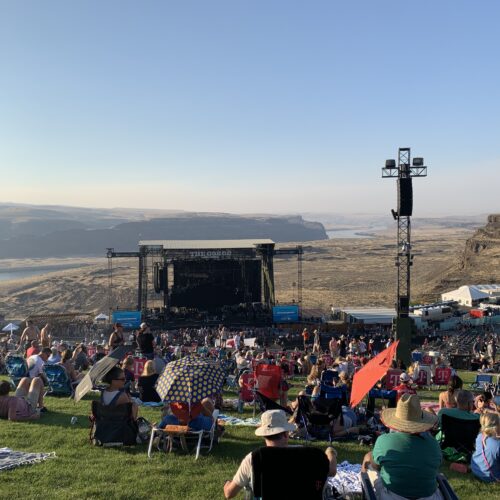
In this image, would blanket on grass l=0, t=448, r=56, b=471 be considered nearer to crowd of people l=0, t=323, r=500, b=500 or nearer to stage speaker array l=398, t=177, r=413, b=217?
crowd of people l=0, t=323, r=500, b=500

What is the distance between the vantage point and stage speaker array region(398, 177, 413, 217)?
21500 mm

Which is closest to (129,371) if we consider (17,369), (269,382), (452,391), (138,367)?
(138,367)

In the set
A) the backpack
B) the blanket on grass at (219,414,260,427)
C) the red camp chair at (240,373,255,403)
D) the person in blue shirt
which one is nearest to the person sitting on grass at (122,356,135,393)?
the red camp chair at (240,373,255,403)

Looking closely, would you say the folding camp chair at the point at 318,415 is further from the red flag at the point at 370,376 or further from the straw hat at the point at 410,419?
the straw hat at the point at 410,419

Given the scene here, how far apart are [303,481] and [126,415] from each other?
12.8 ft

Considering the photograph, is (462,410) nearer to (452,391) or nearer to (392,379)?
(452,391)

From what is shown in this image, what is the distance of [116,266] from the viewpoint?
3967 inches

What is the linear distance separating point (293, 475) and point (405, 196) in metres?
19.2

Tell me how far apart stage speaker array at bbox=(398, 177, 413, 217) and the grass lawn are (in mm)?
15534

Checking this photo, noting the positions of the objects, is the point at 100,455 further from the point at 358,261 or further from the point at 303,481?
the point at 358,261

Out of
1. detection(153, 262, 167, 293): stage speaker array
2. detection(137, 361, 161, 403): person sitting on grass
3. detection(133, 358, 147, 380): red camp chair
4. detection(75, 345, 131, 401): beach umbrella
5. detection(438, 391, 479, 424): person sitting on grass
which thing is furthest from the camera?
detection(153, 262, 167, 293): stage speaker array

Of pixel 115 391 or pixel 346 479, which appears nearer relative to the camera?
pixel 346 479

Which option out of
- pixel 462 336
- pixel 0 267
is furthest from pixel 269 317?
pixel 0 267

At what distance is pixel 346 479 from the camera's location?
5.66m
